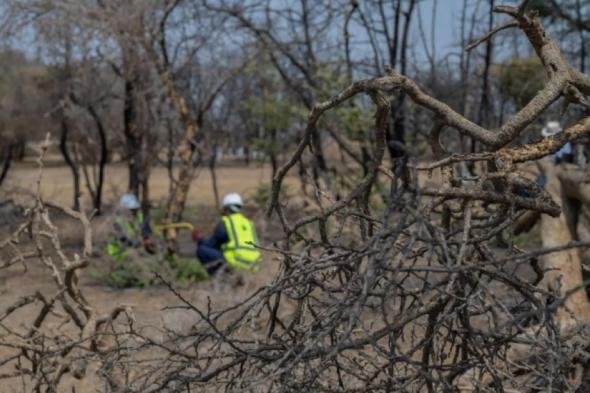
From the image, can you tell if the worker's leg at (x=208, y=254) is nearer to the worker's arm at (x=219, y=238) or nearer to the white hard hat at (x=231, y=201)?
the worker's arm at (x=219, y=238)

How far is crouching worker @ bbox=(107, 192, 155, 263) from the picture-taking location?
11.1m

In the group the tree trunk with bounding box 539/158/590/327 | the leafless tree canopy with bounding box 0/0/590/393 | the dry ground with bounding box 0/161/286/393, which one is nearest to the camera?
the leafless tree canopy with bounding box 0/0/590/393

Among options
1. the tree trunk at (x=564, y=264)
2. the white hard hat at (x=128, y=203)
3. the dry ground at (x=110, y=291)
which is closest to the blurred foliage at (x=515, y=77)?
the dry ground at (x=110, y=291)

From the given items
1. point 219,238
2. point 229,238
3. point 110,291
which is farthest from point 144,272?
point 229,238

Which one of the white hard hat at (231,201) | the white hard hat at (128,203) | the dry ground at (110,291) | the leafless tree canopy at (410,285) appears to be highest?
the leafless tree canopy at (410,285)

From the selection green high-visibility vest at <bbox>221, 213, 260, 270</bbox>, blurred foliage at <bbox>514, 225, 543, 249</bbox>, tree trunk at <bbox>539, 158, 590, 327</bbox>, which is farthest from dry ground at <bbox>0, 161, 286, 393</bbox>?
blurred foliage at <bbox>514, 225, 543, 249</bbox>

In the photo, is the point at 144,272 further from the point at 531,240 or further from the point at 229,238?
the point at 531,240

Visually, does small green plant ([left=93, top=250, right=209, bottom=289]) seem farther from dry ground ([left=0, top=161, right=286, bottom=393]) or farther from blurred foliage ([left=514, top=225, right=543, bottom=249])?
blurred foliage ([left=514, top=225, right=543, bottom=249])

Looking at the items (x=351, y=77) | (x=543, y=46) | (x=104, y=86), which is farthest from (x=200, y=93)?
(x=543, y=46)

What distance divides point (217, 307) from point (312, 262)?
572cm

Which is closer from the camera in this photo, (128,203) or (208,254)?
(208,254)

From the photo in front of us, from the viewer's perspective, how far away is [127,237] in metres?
11.1

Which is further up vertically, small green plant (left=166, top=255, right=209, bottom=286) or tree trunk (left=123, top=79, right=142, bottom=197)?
tree trunk (left=123, top=79, right=142, bottom=197)

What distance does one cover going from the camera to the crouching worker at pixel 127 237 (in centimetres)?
1109
